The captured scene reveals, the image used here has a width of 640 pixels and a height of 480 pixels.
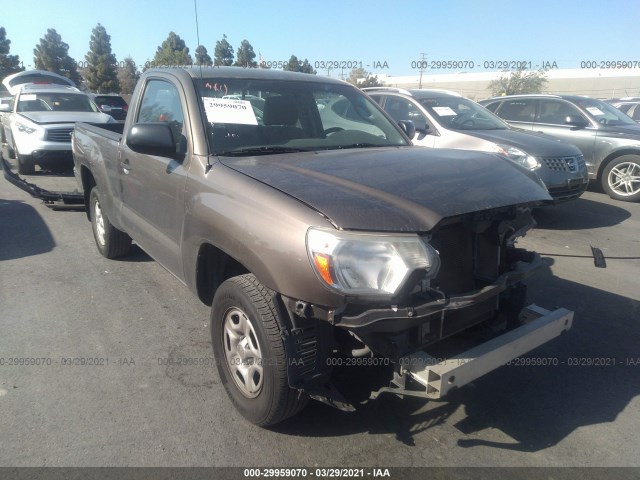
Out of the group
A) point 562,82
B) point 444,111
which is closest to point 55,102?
point 444,111

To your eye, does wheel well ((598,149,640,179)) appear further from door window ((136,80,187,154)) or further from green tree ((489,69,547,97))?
green tree ((489,69,547,97))

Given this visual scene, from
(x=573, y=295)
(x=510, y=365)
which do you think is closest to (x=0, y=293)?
(x=510, y=365)

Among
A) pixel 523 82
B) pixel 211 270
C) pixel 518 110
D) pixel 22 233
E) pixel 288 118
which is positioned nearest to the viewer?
pixel 211 270

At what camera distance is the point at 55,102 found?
11.6 meters

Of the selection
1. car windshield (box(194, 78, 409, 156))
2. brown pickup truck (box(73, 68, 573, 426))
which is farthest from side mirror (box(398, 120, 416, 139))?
brown pickup truck (box(73, 68, 573, 426))

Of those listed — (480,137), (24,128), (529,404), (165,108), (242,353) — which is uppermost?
(165,108)

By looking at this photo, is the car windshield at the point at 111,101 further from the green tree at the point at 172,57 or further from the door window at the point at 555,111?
the door window at the point at 555,111

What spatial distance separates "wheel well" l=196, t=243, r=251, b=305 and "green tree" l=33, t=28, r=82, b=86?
5057 cm

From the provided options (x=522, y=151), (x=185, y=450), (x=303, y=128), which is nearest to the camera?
(x=185, y=450)

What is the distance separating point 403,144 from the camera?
12.7ft

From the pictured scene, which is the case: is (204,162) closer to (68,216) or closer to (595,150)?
(68,216)

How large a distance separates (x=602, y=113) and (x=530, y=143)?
10.8 ft

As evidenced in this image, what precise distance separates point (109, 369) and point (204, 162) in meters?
1.60

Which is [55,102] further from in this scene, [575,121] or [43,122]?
[575,121]
